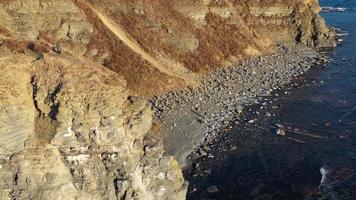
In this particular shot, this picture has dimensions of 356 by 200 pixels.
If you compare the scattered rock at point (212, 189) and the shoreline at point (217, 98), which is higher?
the scattered rock at point (212, 189)

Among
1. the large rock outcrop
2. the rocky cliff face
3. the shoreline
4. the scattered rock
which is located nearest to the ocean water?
the scattered rock

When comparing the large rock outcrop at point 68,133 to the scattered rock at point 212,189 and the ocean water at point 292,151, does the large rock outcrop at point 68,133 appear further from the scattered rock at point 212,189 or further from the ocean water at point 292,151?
the ocean water at point 292,151

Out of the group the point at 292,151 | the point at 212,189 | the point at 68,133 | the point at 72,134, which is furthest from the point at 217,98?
the point at 68,133

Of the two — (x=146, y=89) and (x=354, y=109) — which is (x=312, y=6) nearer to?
(x=354, y=109)

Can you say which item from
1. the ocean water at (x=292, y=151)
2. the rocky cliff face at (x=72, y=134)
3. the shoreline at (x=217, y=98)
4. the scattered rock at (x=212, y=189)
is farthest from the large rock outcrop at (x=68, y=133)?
the shoreline at (x=217, y=98)

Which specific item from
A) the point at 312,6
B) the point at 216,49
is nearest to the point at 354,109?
the point at 216,49

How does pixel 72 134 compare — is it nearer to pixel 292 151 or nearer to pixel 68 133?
pixel 68 133
